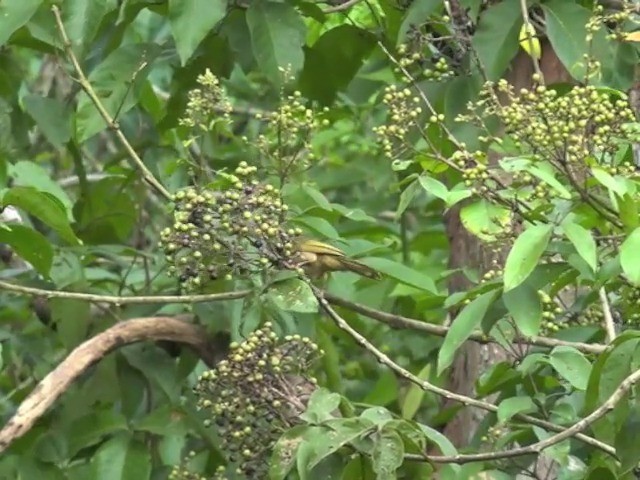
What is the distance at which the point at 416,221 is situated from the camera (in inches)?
162

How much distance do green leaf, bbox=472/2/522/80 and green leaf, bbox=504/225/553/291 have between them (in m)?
0.67

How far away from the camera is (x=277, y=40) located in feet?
8.19

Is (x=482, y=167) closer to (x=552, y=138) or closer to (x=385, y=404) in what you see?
(x=552, y=138)

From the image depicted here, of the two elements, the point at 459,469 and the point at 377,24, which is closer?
the point at 459,469

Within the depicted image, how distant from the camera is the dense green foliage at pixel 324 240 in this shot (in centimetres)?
189

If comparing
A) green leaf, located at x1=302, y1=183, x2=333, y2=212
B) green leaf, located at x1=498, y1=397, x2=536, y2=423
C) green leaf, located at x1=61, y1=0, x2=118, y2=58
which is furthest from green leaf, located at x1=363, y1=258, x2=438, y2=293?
green leaf, located at x1=61, y1=0, x2=118, y2=58

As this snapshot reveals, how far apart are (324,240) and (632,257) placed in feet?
2.87

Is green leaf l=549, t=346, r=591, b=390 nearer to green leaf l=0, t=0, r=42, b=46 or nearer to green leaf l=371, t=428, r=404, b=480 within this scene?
green leaf l=371, t=428, r=404, b=480

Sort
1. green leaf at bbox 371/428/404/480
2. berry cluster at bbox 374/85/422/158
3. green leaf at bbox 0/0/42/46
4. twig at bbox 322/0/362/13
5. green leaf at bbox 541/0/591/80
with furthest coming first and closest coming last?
twig at bbox 322/0/362/13, green leaf at bbox 541/0/591/80, green leaf at bbox 0/0/42/46, berry cluster at bbox 374/85/422/158, green leaf at bbox 371/428/404/480

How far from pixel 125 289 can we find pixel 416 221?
3.98ft

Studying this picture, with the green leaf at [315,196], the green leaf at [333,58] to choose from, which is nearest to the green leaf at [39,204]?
the green leaf at [315,196]

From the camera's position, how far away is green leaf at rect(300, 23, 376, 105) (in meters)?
2.80

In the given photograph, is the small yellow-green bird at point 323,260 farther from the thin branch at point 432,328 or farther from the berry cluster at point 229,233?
the berry cluster at point 229,233

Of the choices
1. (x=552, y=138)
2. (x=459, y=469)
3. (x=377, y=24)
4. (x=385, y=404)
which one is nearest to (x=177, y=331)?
(x=385, y=404)
